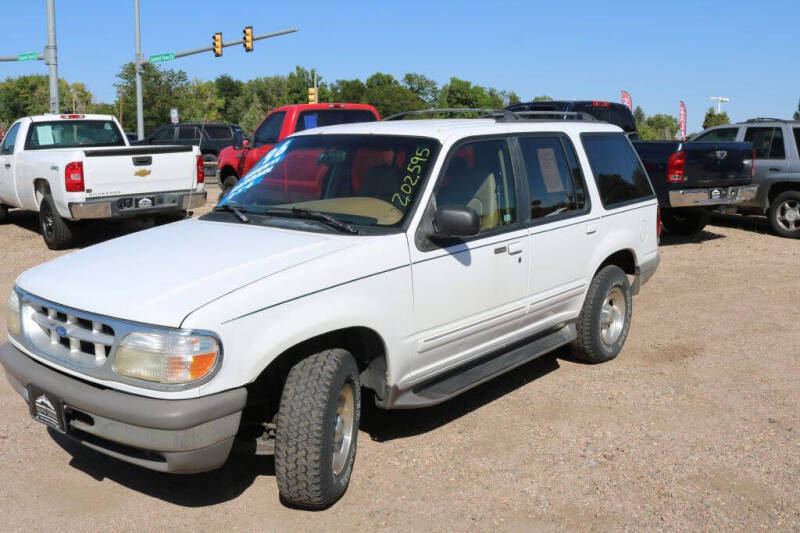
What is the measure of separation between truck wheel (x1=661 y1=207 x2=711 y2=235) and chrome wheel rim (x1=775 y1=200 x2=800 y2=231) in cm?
128

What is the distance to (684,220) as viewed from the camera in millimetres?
12914

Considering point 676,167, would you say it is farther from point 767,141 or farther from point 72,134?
point 72,134

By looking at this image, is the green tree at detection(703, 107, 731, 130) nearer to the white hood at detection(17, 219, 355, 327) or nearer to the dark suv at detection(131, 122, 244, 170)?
the dark suv at detection(131, 122, 244, 170)

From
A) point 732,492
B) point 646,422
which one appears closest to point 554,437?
point 646,422

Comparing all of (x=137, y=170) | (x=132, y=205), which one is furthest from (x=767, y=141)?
(x=132, y=205)

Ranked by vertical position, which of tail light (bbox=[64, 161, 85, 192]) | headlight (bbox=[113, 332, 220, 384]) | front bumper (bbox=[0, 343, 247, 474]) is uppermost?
tail light (bbox=[64, 161, 85, 192])

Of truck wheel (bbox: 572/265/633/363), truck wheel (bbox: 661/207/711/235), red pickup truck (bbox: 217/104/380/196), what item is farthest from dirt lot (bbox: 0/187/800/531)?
red pickup truck (bbox: 217/104/380/196)

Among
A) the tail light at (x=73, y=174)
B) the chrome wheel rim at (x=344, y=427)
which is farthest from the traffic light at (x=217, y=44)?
the chrome wheel rim at (x=344, y=427)

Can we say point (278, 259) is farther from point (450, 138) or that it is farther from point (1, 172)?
point (1, 172)

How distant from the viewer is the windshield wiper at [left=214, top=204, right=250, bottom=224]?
448 cm

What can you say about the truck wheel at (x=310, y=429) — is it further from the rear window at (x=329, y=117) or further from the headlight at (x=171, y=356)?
the rear window at (x=329, y=117)

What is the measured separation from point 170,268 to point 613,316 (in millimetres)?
3842

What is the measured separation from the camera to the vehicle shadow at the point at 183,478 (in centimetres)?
395

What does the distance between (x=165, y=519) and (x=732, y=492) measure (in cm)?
284
